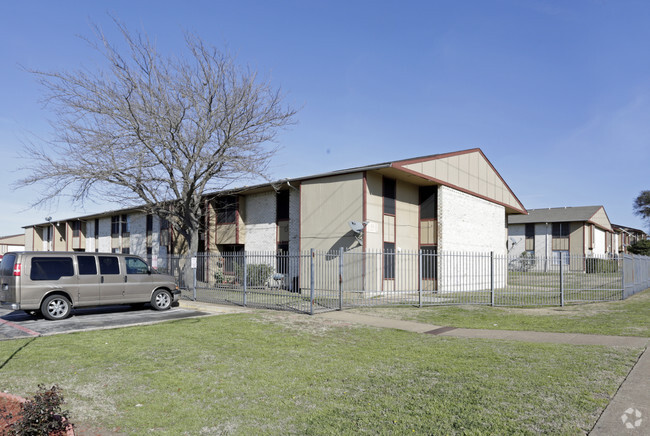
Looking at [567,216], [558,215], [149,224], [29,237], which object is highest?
[558,215]

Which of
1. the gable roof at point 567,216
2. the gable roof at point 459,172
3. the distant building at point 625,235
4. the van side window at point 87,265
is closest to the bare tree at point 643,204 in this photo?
the distant building at point 625,235

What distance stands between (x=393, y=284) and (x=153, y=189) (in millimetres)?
12298

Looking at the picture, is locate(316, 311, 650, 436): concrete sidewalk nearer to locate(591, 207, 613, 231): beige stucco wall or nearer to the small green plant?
the small green plant

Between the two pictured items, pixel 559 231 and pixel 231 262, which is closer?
pixel 231 262

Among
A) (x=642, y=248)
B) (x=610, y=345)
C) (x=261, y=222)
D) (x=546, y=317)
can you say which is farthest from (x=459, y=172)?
(x=642, y=248)

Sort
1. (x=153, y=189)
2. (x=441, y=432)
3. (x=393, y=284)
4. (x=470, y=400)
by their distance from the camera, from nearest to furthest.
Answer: (x=441, y=432)
(x=470, y=400)
(x=393, y=284)
(x=153, y=189)

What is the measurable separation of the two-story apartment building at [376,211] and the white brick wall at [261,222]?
0.18ft

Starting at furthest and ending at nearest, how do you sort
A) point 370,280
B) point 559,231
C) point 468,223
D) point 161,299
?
point 559,231
point 468,223
point 370,280
point 161,299

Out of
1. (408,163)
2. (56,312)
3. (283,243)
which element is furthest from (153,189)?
(408,163)

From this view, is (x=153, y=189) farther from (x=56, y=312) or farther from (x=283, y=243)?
(x=56, y=312)

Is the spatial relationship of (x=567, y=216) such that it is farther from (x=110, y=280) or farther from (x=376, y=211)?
(x=110, y=280)

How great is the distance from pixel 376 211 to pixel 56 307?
12.4m

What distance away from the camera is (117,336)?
9.61 metres

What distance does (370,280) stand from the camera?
18.7 meters
